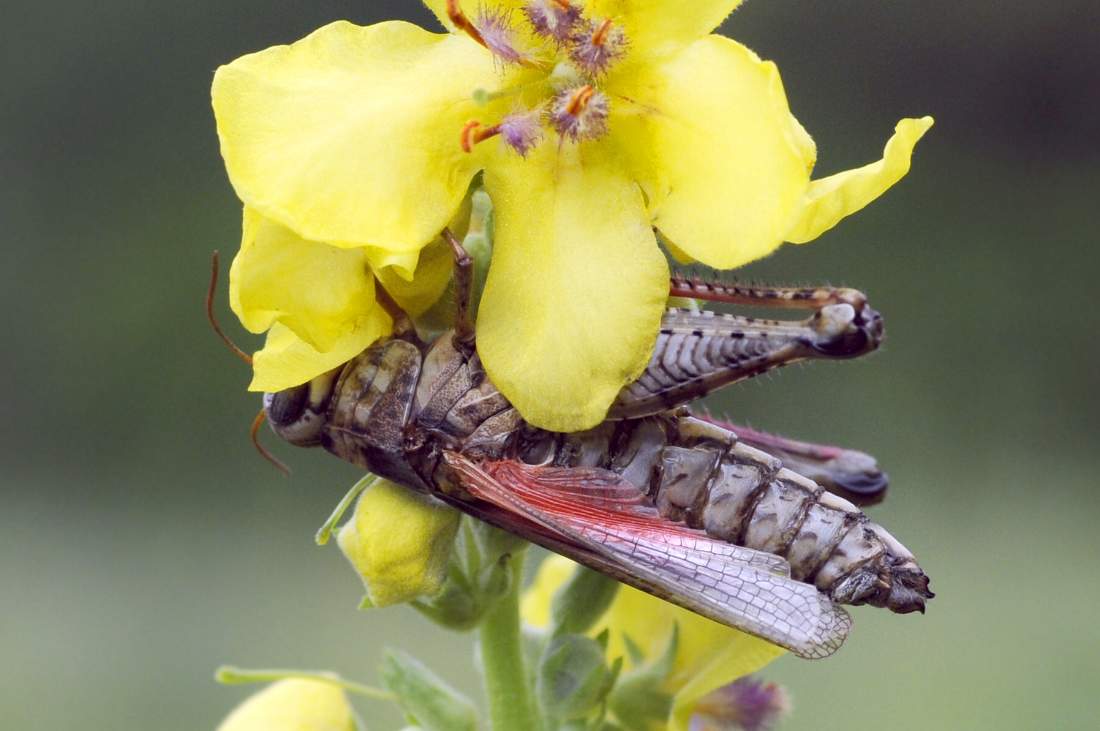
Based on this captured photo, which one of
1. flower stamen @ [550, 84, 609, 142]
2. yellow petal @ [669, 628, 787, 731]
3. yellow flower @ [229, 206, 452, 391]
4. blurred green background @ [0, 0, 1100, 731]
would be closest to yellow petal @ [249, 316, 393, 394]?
yellow flower @ [229, 206, 452, 391]

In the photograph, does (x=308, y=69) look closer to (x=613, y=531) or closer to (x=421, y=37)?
(x=421, y=37)

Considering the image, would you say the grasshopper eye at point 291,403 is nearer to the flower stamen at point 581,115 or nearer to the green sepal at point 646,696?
the flower stamen at point 581,115

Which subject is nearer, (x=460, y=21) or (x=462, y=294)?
(x=460, y=21)

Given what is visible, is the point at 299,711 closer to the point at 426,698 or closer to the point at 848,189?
the point at 426,698

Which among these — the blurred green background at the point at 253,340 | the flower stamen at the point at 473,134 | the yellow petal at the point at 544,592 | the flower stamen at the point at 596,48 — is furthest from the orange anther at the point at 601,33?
the blurred green background at the point at 253,340

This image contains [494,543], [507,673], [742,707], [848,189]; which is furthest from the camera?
[742,707]

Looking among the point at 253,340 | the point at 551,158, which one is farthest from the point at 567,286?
the point at 253,340

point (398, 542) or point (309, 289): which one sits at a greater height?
point (309, 289)

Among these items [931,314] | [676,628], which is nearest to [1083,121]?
[931,314]
